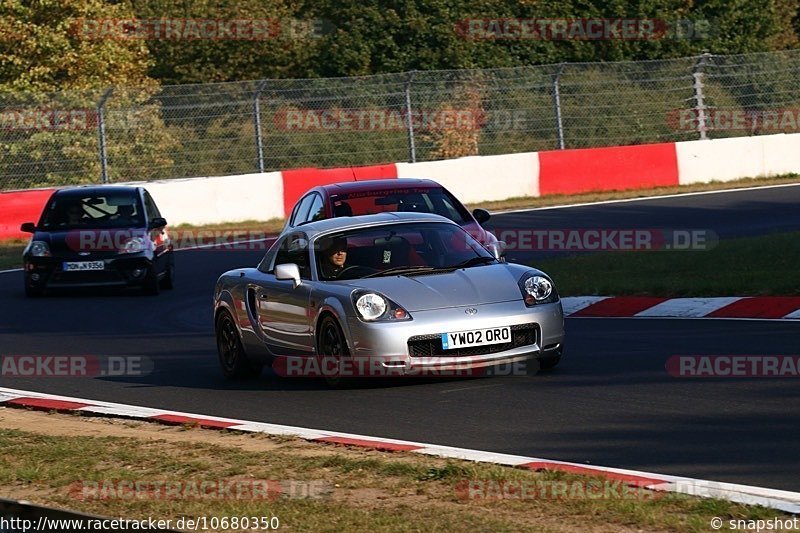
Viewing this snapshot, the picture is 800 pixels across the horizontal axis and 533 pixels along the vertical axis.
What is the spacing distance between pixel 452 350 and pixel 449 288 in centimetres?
51

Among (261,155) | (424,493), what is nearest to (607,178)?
(261,155)

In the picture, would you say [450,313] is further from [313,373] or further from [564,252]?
→ [564,252]

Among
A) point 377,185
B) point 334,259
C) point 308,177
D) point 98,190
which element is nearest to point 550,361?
point 334,259

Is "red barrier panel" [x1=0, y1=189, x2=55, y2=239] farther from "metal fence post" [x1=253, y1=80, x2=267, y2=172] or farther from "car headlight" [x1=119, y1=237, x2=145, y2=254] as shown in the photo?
"car headlight" [x1=119, y1=237, x2=145, y2=254]

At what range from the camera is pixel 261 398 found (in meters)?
11.2

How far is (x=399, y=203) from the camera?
16.2m

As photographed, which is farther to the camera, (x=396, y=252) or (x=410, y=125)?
(x=410, y=125)

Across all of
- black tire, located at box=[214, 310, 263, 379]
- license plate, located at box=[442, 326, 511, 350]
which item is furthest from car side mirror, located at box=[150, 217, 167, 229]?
license plate, located at box=[442, 326, 511, 350]

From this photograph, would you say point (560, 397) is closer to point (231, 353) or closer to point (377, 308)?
point (377, 308)

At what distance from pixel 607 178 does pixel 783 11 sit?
92.9 feet

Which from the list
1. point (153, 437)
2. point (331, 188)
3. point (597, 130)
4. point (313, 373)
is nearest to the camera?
point (153, 437)

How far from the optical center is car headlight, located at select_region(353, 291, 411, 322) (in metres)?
10.6

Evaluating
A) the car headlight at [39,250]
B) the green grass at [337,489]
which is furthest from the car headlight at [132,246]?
the green grass at [337,489]

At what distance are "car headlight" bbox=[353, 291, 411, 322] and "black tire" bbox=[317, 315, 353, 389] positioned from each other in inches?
10.7
